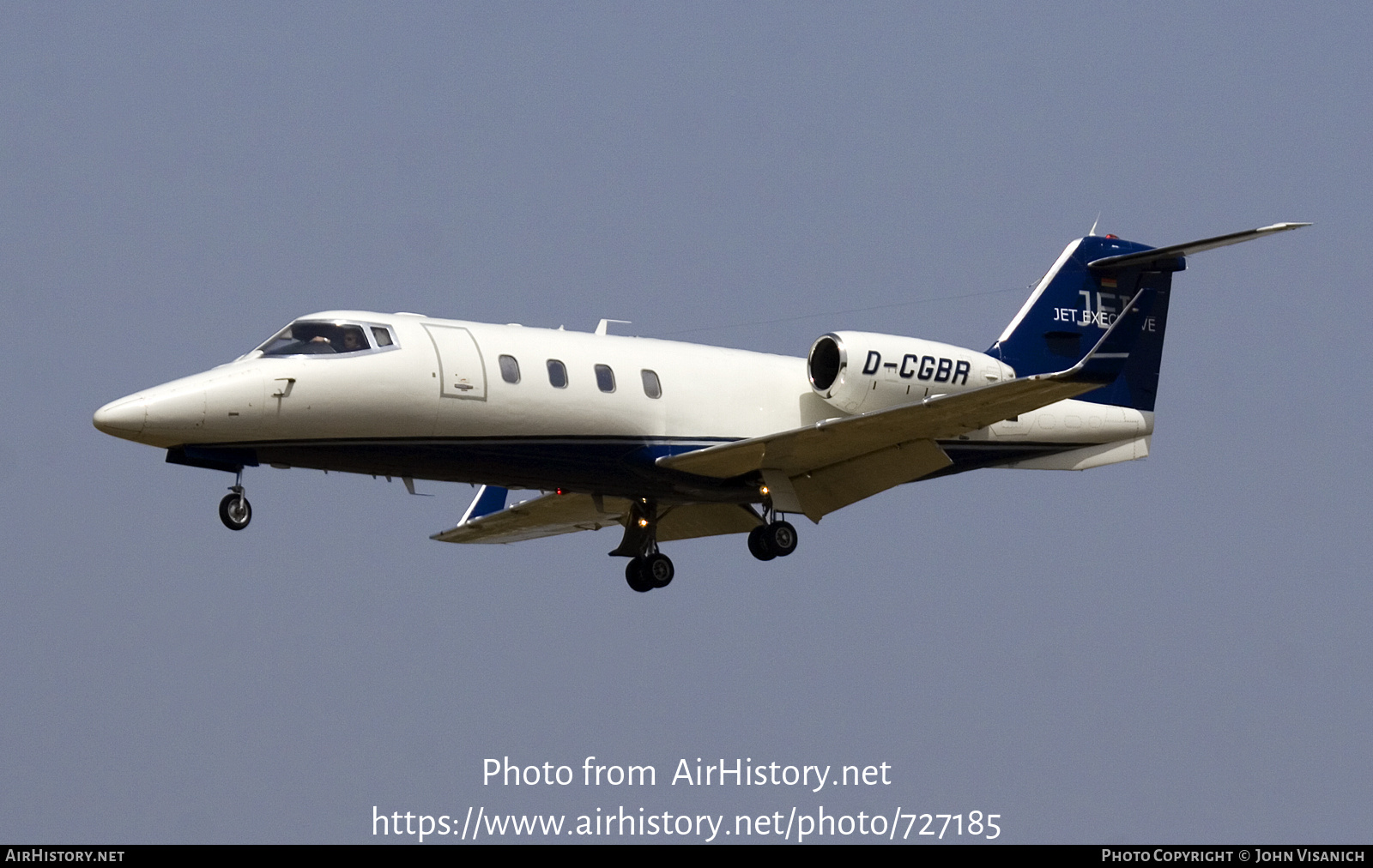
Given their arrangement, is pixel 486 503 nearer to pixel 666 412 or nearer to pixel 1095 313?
pixel 666 412

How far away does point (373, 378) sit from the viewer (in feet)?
76.6

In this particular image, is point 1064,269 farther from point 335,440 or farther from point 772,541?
point 335,440

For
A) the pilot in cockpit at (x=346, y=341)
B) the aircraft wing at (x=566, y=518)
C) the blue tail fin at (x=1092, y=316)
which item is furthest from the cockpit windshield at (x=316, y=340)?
the blue tail fin at (x=1092, y=316)

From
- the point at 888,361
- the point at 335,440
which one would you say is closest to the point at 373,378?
the point at 335,440

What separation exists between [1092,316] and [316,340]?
12.0 meters

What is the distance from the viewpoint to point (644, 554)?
27.9m

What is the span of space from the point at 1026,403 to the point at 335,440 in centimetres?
820

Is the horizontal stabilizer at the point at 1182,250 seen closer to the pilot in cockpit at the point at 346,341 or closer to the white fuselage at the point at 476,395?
the white fuselage at the point at 476,395

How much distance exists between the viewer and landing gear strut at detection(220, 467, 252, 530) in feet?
74.5

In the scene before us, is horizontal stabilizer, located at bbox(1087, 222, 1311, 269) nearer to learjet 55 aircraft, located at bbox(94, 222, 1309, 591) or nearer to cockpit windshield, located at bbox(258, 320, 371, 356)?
learjet 55 aircraft, located at bbox(94, 222, 1309, 591)

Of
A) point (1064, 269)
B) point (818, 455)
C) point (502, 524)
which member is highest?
point (1064, 269)

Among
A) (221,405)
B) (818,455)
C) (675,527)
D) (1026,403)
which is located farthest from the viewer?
(675,527)

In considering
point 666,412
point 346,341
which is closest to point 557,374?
point 666,412

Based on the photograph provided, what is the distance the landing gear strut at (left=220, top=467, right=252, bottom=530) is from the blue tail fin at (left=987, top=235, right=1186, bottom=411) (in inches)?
448
